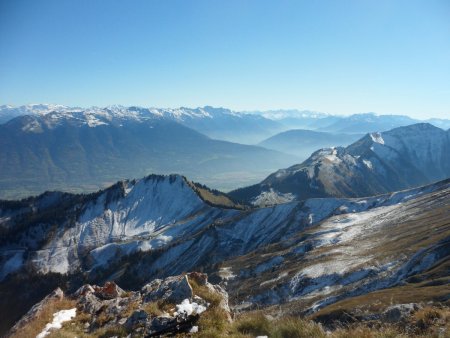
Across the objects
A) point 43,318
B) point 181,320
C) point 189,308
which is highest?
point 181,320

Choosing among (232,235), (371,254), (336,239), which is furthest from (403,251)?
(232,235)

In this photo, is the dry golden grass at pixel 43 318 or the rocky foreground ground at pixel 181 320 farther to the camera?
the dry golden grass at pixel 43 318

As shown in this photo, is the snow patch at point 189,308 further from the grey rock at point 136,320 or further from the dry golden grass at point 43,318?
the dry golden grass at point 43,318

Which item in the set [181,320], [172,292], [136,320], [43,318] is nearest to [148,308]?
[136,320]

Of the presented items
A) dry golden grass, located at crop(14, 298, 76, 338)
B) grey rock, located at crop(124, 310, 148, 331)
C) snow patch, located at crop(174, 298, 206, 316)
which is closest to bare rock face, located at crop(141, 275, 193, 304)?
snow patch, located at crop(174, 298, 206, 316)

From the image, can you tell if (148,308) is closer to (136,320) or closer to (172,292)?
(136,320)

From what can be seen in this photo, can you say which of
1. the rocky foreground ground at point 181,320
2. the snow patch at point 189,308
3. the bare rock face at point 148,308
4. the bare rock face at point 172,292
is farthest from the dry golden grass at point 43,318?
the snow patch at point 189,308

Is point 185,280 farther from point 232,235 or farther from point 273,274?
point 232,235

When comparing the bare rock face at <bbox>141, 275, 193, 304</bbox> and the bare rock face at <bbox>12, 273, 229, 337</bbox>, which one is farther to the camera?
the bare rock face at <bbox>141, 275, 193, 304</bbox>

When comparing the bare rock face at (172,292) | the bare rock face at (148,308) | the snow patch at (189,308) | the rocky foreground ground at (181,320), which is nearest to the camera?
the rocky foreground ground at (181,320)

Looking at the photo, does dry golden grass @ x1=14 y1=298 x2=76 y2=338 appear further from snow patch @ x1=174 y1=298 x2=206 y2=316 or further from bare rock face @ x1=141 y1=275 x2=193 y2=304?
snow patch @ x1=174 y1=298 x2=206 y2=316

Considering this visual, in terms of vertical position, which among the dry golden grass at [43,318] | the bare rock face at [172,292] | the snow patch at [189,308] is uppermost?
the snow patch at [189,308]
